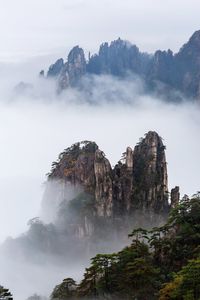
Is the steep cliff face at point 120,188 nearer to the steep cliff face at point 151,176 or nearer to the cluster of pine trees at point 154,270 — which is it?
the steep cliff face at point 151,176

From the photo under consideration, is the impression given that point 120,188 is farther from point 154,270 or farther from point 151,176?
point 154,270

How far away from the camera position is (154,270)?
51.7 metres

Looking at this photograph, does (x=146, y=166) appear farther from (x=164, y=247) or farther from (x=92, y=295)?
(x=92, y=295)

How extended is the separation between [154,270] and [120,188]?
38342 mm

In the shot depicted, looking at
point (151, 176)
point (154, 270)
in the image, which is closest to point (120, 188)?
point (151, 176)

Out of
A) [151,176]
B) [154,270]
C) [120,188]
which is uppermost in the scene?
[151,176]

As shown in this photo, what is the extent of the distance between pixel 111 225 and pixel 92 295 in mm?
35562

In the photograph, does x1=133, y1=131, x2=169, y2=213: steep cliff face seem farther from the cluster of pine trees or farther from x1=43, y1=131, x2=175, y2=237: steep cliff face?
the cluster of pine trees

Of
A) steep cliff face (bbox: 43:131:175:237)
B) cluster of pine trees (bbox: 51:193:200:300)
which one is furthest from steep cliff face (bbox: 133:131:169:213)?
cluster of pine trees (bbox: 51:193:200:300)

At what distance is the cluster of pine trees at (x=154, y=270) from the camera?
147 ft

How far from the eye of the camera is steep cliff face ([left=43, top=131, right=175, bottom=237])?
290 ft

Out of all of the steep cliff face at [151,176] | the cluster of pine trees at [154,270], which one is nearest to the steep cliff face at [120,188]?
the steep cliff face at [151,176]

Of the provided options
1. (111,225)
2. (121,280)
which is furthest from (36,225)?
(121,280)

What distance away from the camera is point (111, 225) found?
88188 mm
